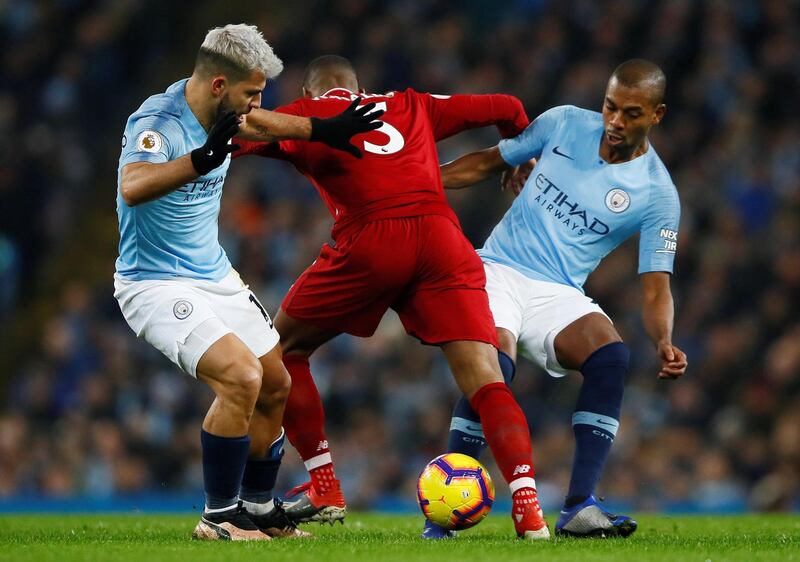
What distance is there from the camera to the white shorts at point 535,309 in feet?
21.9

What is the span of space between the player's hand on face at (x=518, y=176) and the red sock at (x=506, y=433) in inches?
63.1

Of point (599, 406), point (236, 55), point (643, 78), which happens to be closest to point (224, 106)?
point (236, 55)

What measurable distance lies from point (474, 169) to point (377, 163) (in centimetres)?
84

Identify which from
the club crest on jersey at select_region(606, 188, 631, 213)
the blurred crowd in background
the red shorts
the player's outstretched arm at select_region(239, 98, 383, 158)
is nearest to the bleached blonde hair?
the player's outstretched arm at select_region(239, 98, 383, 158)

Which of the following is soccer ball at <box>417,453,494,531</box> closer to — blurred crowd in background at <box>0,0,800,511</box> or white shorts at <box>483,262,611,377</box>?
white shorts at <box>483,262,611,377</box>

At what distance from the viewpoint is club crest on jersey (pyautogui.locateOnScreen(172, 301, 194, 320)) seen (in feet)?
19.4

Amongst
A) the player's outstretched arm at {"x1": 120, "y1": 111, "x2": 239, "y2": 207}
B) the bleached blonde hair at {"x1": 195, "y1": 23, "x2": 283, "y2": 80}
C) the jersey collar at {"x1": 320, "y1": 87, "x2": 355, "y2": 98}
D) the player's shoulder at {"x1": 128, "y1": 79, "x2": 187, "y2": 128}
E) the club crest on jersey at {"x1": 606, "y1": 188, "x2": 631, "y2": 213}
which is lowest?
the club crest on jersey at {"x1": 606, "y1": 188, "x2": 631, "y2": 213}

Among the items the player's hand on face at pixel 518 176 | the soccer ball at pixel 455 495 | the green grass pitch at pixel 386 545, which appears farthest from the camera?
the player's hand on face at pixel 518 176

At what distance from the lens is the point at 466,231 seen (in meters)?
12.9

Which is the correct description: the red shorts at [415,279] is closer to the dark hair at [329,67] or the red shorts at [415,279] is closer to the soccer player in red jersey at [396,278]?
the soccer player in red jersey at [396,278]

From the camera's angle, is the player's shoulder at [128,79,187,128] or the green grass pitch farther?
the player's shoulder at [128,79,187,128]

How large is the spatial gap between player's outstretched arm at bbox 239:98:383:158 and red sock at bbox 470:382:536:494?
4.31ft

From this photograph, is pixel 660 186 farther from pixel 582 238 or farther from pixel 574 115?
pixel 574 115

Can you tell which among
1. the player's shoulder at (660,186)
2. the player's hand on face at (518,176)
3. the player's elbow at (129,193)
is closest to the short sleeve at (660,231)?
the player's shoulder at (660,186)
